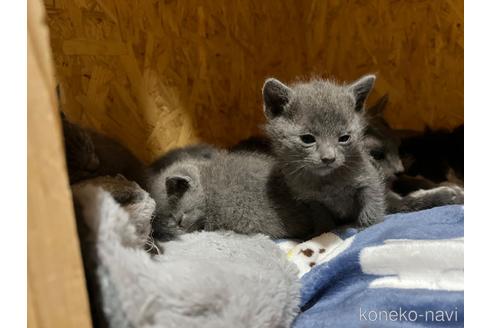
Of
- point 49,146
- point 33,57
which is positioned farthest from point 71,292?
point 33,57

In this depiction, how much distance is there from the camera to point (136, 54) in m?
1.64

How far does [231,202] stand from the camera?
148cm

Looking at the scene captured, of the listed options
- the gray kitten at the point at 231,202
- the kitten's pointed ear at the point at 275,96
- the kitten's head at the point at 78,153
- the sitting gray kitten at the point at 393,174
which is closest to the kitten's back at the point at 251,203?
the gray kitten at the point at 231,202

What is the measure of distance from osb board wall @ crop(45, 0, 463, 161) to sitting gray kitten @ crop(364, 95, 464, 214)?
346mm

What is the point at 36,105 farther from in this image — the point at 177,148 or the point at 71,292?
the point at 177,148

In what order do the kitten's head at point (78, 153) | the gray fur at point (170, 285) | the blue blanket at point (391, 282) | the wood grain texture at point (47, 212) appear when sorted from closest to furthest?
1. the wood grain texture at point (47, 212)
2. the gray fur at point (170, 285)
3. the blue blanket at point (391, 282)
4. the kitten's head at point (78, 153)

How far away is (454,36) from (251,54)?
875mm

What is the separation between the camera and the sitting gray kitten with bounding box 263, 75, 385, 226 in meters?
1.31

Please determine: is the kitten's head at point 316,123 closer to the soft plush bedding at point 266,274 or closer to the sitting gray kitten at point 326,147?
the sitting gray kitten at point 326,147

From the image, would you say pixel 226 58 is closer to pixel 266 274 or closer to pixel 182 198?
pixel 182 198

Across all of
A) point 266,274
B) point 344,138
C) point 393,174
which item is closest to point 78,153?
point 266,274

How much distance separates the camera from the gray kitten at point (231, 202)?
4.76 feet

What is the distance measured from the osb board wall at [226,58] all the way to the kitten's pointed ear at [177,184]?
296mm

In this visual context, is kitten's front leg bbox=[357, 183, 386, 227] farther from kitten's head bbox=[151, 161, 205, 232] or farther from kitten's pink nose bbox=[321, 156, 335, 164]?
kitten's head bbox=[151, 161, 205, 232]
